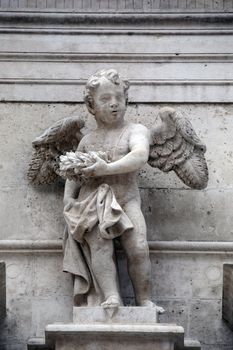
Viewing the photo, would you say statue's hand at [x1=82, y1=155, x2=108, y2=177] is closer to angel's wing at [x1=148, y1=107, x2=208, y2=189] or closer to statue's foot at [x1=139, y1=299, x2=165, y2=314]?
angel's wing at [x1=148, y1=107, x2=208, y2=189]

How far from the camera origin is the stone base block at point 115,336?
10219mm

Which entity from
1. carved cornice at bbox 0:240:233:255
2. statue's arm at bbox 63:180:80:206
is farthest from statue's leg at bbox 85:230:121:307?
carved cornice at bbox 0:240:233:255

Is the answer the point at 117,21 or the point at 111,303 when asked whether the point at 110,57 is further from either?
the point at 111,303

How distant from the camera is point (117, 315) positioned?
10438 mm

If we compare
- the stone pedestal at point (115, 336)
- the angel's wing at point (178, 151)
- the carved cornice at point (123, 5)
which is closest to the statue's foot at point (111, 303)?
the stone pedestal at point (115, 336)

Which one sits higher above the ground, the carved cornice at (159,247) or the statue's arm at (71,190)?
the statue's arm at (71,190)

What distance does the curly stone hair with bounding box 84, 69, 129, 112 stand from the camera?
11.0 metres

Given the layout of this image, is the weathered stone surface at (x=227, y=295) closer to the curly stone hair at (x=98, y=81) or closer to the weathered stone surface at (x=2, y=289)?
the curly stone hair at (x=98, y=81)

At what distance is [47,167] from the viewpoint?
448 inches

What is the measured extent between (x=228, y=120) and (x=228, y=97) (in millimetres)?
183

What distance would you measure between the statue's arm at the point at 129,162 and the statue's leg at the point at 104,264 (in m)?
0.46

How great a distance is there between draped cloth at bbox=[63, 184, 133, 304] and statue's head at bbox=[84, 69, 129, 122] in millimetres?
578

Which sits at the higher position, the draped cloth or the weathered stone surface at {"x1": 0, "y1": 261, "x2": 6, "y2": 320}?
the draped cloth

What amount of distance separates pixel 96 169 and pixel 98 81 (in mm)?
725
